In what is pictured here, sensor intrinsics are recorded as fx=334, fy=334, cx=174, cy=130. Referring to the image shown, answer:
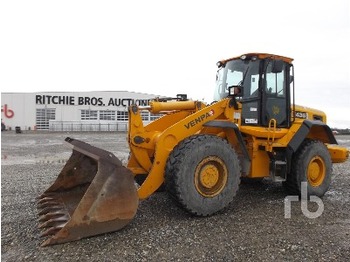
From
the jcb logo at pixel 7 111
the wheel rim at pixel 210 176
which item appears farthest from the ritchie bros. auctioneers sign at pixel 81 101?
the wheel rim at pixel 210 176

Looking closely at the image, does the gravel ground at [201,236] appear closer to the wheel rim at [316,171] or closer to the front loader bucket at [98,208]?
the front loader bucket at [98,208]

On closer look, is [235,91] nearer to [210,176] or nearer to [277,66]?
[277,66]

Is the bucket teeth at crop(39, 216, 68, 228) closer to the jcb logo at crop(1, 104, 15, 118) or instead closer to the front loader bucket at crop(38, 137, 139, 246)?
the front loader bucket at crop(38, 137, 139, 246)

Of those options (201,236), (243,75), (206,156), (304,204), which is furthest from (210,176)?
(243,75)

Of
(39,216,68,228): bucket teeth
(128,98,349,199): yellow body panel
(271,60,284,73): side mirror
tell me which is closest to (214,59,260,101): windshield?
(271,60,284,73): side mirror

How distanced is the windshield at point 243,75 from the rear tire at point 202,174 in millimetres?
1488

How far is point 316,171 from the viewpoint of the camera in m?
6.36

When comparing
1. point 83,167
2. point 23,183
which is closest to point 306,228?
point 83,167

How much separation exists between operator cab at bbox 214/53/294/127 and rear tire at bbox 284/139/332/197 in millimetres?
623

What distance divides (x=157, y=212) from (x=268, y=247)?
1811 mm

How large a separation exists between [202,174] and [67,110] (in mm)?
37991

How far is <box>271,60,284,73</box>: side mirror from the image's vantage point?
6.01 metres

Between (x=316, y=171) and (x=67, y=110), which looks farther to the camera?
(x=67, y=110)

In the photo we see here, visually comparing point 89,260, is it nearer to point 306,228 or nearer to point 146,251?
point 146,251
